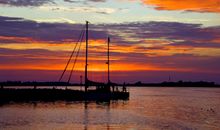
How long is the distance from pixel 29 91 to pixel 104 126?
4006 centimetres

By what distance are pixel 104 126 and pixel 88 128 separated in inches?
95.1

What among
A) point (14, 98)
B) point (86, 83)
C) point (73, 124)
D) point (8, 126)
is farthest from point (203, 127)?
point (14, 98)

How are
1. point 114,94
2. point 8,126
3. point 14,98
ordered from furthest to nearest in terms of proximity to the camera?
point 114,94 → point 14,98 → point 8,126

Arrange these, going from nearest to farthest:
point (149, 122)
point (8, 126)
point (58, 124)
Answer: point (8, 126) → point (58, 124) → point (149, 122)

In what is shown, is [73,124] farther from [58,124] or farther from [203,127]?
[203,127]

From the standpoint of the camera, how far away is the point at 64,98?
257 ft

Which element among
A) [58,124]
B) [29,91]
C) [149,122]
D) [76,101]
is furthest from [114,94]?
[58,124]

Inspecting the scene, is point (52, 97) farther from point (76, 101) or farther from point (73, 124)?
point (73, 124)

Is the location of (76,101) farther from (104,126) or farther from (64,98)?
(104,126)

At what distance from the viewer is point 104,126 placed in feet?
139

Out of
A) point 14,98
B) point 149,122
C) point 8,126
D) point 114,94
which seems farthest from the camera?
point 114,94

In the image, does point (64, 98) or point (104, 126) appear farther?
point (64, 98)

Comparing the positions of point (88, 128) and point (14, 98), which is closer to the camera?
point (88, 128)

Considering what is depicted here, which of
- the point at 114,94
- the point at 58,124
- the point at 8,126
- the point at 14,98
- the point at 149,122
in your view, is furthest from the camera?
the point at 114,94
